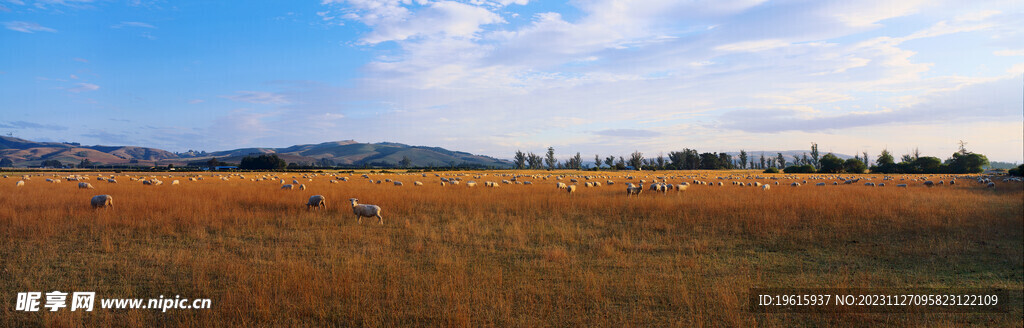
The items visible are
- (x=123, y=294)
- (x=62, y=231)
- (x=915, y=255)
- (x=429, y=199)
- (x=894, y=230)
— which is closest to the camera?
(x=123, y=294)

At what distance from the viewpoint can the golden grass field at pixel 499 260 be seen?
590cm

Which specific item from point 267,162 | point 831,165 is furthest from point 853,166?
point 267,162

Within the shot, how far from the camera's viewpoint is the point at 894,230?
478 inches

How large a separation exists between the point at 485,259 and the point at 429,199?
1149 centimetres

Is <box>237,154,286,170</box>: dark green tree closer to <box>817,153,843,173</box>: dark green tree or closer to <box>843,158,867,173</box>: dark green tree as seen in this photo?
<box>817,153,843,173</box>: dark green tree

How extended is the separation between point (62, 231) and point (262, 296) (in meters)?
10.0

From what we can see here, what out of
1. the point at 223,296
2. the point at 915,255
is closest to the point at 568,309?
the point at 223,296

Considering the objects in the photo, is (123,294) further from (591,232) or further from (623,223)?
(623,223)

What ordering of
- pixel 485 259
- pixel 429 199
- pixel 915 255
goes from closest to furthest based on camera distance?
pixel 485 259
pixel 915 255
pixel 429 199

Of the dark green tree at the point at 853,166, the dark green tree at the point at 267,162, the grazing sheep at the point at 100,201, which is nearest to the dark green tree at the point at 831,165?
the dark green tree at the point at 853,166

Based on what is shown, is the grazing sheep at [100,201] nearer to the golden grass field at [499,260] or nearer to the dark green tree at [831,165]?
the golden grass field at [499,260]

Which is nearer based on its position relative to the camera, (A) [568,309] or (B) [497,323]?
(B) [497,323]

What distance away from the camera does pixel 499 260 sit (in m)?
8.94

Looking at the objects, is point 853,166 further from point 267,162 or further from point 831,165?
point 267,162
